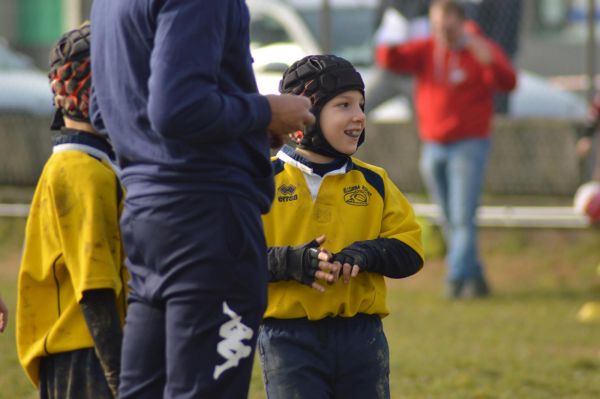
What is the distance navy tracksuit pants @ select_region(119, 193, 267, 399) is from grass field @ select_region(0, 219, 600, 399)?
3.03 metres

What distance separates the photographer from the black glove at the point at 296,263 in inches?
148

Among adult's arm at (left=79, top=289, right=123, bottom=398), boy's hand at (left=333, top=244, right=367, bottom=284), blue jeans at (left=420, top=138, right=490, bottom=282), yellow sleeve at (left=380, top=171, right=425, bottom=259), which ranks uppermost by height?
yellow sleeve at (left=380, top=171, right=425, bottom=259)

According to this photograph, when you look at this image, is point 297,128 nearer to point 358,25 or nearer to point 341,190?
point 341,190

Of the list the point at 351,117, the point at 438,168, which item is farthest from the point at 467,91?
the point at 351,117

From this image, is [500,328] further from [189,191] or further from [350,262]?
[189,191]

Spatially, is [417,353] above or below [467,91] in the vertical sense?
below

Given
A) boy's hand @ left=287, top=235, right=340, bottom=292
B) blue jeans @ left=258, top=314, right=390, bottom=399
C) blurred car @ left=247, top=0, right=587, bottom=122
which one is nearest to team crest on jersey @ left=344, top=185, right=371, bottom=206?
boy's hand @ left=287, top=235, right=340, bottom=292

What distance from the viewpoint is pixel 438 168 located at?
32.3 feet

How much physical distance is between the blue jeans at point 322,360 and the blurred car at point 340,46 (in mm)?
7409

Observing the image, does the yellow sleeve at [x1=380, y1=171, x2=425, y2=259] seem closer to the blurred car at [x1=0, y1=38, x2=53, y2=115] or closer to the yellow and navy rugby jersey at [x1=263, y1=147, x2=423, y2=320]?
the yellow and navy rugby jersey at [x1=263, y1=147, x2=423, y2=320]

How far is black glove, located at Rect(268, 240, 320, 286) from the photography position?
3.76 metres

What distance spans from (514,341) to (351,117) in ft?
13.6

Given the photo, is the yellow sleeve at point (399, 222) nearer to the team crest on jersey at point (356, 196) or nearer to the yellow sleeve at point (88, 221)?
the team crest on jersey at point (356, 196)

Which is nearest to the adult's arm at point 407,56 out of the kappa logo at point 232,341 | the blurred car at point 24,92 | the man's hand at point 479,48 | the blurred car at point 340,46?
the man's hand at point 479,48
